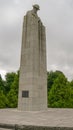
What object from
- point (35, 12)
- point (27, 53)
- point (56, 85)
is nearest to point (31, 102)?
point (27, 53)

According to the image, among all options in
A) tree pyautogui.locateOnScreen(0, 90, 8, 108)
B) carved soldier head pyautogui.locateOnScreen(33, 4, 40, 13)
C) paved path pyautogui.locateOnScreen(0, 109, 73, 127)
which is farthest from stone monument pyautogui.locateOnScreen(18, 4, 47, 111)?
tree pyautogui.locateOnScreen(0, 90, 8, 108)

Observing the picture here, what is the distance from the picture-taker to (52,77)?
4262 cm

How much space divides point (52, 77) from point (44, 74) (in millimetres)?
27207

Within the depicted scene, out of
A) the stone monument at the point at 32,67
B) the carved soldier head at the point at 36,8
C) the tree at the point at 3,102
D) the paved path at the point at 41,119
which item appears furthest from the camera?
the tree at the point at 3,102

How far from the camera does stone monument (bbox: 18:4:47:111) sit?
572 inches

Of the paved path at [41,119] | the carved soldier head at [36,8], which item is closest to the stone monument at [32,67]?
the carved soldier head at [36,8]

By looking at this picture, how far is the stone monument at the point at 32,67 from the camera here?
14.5 meters

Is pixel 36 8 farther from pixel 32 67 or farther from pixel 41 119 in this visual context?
pixel 41 119

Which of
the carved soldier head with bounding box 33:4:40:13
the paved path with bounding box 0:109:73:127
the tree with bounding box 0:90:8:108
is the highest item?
the carved soldier head with bounding box 33:4:40:13

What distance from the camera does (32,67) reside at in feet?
48.1

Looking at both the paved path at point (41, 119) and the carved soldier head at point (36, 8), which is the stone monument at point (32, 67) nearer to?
the carved soldier head at point (36, 8)

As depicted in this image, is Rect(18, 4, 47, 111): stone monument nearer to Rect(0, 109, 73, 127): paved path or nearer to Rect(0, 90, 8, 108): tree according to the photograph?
Rect(0, 109, 73, 127): paved path

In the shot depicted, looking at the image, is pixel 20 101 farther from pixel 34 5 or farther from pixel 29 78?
pixel 34 5

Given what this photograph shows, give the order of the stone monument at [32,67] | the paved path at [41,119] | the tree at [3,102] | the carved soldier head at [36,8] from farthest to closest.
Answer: the tree at [3,102]
the carved soldier head at [36,8]
the stone monument at [32,67]
the paved path at [41,119]
